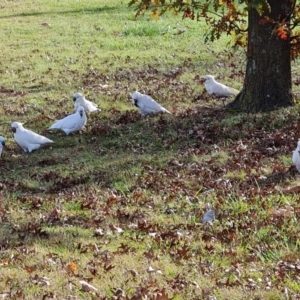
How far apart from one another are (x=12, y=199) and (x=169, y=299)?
348 centimetres

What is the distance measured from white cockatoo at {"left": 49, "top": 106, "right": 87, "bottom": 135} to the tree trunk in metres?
2.47

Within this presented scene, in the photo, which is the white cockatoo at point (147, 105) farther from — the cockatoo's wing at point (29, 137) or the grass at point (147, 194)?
the cockatoo's wing at point (29, 137)

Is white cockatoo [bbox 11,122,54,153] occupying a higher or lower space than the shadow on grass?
higher

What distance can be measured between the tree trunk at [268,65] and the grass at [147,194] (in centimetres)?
35

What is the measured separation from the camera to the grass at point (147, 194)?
5.09 meters

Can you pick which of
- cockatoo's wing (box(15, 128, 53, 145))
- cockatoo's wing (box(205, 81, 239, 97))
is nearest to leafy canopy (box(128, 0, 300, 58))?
cockatoo's wing (box(205, 81, 239, 97))

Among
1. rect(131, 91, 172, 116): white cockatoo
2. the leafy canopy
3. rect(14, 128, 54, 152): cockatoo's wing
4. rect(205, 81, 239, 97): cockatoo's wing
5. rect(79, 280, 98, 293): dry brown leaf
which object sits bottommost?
rect(14, 128, 54, 152): cockatoo's wing

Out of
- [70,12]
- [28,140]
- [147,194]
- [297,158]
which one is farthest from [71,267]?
[70,12]

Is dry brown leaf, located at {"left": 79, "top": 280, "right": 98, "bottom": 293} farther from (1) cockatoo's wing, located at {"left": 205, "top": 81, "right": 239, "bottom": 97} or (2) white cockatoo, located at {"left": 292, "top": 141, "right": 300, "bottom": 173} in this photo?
(1) cockatoo's wing, located at {"left": 205, "top": 81, "right": 239, "bottom": 97}

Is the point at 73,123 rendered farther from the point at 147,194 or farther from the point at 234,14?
the point at 147,194

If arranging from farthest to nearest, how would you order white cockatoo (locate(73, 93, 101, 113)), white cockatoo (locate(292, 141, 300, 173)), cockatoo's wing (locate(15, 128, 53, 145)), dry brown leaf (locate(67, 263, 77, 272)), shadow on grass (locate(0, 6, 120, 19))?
shadow on grass (locate(0, 6, 120, 19)), white cockatoo (locate(73, 93, 101, 113)), cockatoo's wing (locate(15, 128, 53, 145)), white cockatoo (locate(292, 141, 300, 173)), dry brown leaf (locate(67, 263, 77, 272))

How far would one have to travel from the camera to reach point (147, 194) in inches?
292

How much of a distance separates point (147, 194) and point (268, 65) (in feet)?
13.1

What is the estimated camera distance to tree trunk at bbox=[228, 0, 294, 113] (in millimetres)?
10297
